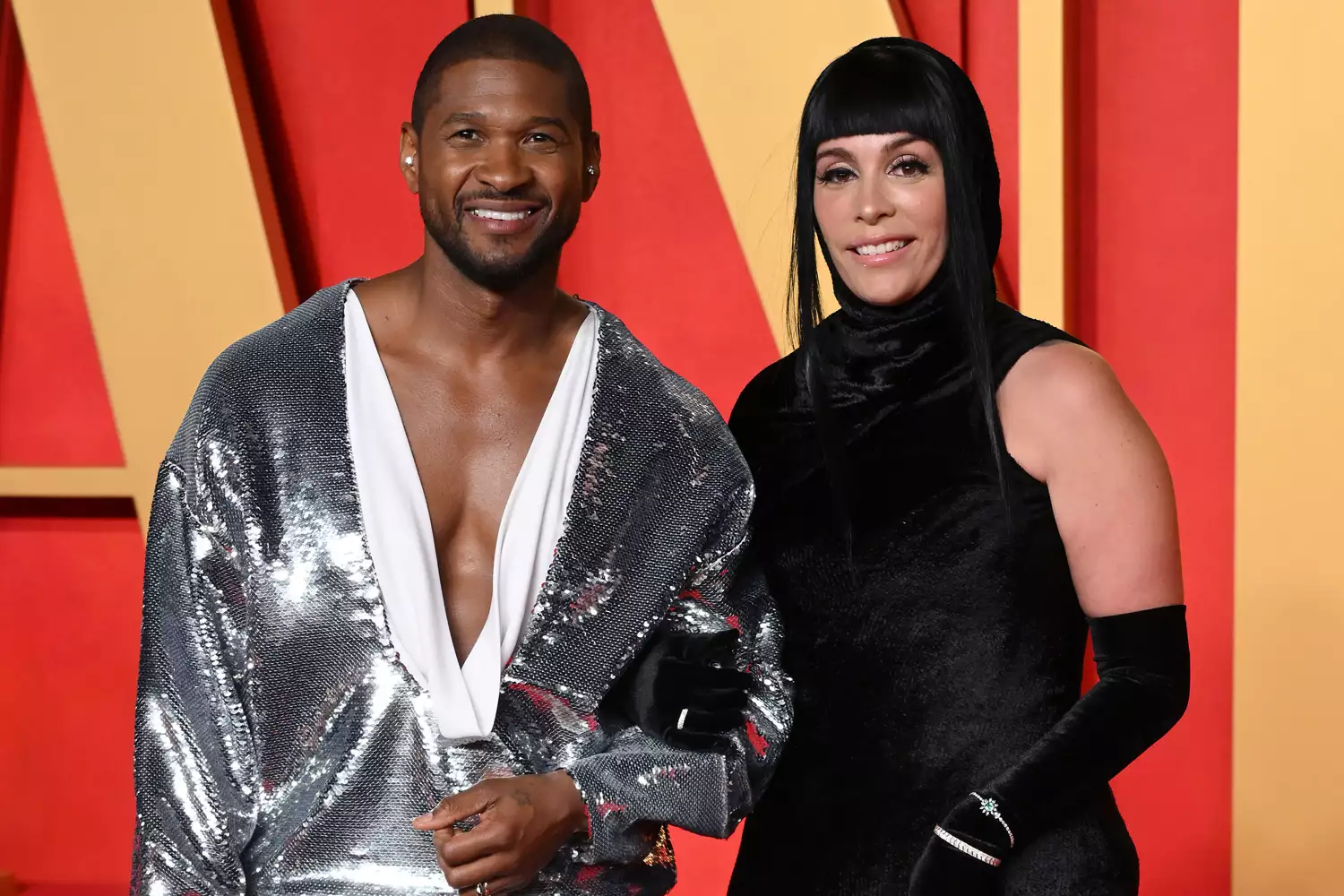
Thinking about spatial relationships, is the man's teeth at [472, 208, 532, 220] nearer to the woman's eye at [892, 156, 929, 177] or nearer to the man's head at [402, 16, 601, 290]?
the man's head at [402, 16, 601, 290]

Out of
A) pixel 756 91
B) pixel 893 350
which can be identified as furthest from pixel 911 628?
pixel 756 91

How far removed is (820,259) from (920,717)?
4.80 ft

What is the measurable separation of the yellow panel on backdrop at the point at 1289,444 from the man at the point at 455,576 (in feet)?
4.89

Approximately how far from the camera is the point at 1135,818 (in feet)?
10.6

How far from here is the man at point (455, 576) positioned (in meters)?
1.75

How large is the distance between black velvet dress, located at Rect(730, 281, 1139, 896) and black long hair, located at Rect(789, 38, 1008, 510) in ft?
0.13

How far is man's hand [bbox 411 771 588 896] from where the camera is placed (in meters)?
1.67

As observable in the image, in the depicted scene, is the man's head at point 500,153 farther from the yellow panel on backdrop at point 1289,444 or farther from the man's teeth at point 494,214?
the yellow panel on backdrop at point 1289,444

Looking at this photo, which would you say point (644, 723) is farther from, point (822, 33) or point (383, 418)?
point (822, 33)

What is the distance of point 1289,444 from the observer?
301cm

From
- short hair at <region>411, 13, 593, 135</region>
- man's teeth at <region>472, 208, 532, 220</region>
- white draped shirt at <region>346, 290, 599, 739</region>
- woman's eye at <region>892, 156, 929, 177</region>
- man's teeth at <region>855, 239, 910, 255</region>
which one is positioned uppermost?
short hair at <region>411, 13, 593, 135</region>

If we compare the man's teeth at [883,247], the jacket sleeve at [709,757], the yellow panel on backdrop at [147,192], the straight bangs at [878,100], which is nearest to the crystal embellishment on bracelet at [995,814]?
the jacket sleeve at [709,757]

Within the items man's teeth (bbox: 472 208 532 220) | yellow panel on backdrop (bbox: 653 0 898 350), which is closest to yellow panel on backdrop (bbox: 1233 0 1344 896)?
yellow panel on backdrop (bbox: 653 0 898 350)

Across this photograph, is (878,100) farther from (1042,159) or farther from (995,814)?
(1042,159)
